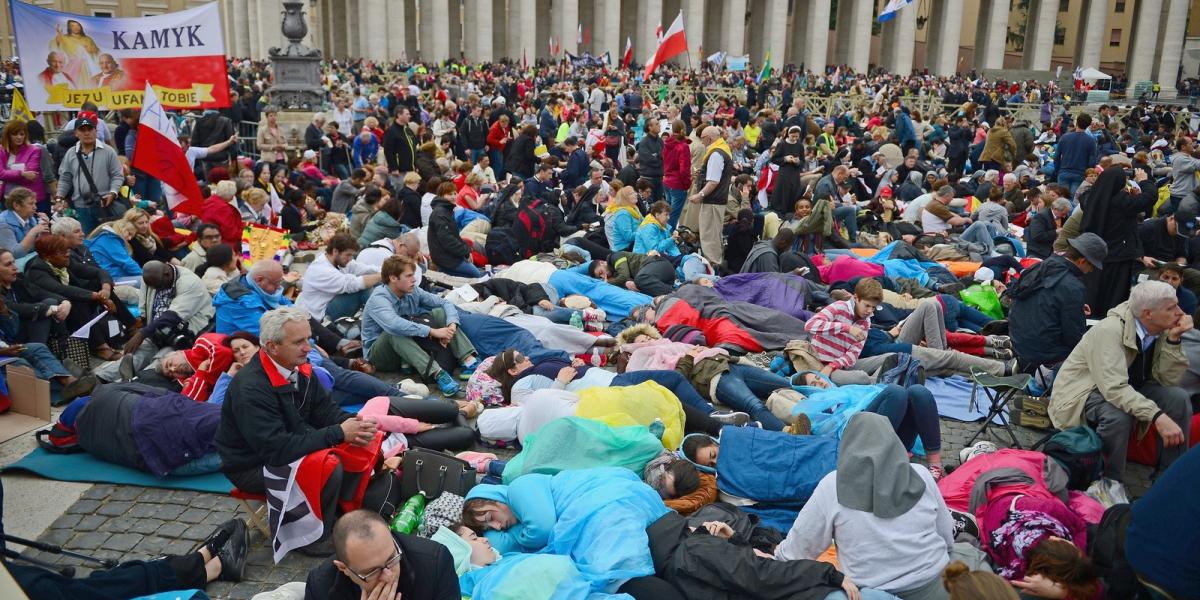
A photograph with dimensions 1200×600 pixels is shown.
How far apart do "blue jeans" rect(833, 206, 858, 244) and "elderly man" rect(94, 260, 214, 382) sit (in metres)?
8.27

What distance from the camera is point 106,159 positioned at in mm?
10438

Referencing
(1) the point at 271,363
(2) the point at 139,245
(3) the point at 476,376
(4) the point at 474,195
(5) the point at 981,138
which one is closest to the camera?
(1) the point at 271,363

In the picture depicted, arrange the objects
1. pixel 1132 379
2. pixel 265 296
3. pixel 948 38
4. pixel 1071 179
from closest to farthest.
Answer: pixel 1132 379, pixel 265 296, pixel 1071 179, pixel 948 38

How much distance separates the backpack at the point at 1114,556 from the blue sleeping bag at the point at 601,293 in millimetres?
5483

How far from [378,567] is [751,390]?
4.31 meters

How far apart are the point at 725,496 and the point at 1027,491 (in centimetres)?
169

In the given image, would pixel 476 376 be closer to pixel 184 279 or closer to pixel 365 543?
pixel 184 279

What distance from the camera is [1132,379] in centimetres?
623

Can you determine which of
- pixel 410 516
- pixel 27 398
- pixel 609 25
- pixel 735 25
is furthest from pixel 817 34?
pixel 410 516

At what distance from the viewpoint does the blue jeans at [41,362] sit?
7.33m

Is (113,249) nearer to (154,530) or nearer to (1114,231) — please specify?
(154,530)

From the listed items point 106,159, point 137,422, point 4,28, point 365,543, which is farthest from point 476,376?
point 4,28

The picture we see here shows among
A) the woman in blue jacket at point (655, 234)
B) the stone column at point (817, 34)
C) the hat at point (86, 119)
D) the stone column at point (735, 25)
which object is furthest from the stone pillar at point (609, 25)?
the hat at point (86, 119)

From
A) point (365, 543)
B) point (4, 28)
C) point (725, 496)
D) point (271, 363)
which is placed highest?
point (4, 28)
